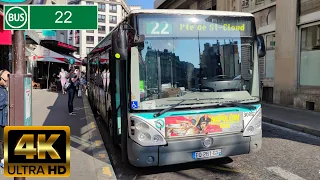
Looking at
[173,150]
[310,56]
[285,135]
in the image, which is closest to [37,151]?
[173,150]

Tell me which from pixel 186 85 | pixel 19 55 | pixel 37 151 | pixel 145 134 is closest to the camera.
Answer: pixel 37 151

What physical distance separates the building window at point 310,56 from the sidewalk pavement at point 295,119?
137cm

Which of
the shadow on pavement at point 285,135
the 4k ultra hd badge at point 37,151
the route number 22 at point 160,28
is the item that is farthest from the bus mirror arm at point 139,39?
the shadow on pavement at point 285,135

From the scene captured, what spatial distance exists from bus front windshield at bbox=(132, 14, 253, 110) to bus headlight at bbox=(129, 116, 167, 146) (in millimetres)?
239

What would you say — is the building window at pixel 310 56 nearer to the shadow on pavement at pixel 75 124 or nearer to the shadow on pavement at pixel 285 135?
the shadow on pavement at pixel 285 135

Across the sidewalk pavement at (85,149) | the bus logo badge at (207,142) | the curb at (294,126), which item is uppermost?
the bus logo badge at (207,142)

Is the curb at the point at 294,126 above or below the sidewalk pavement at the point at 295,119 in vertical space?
below

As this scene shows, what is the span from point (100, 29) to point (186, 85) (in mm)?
94871

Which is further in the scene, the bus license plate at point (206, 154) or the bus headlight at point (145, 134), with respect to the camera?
the bus license plate at point (206, 154)

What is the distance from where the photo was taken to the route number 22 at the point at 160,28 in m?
4.91

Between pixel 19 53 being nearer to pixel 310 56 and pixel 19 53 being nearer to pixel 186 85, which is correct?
pixel 186 85

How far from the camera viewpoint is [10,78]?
119 inches

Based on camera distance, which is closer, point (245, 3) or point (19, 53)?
point (19, 53)

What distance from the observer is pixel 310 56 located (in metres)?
12.9
